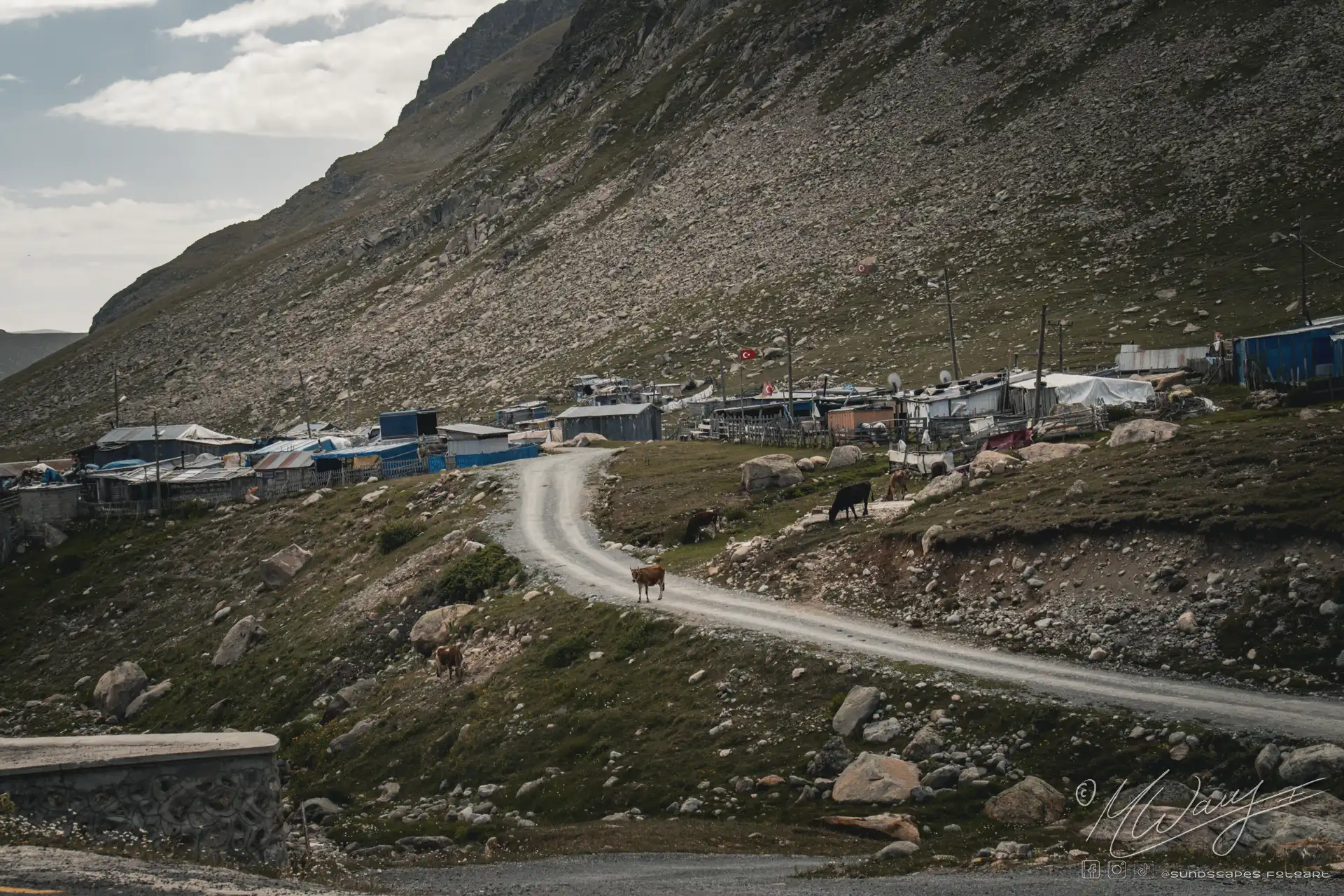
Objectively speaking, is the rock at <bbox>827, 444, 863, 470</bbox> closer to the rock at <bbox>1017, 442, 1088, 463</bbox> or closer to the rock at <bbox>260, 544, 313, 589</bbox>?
the rock at <bbox>1017, 442, 1088, 463</bbox>

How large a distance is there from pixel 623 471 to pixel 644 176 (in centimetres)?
10102

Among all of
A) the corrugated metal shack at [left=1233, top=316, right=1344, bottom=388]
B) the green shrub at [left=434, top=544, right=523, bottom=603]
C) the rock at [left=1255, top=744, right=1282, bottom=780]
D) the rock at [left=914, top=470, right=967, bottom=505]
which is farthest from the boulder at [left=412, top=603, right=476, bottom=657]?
the corrugated metal shack at [left=1233, top=316, right=1344, bottom=388]

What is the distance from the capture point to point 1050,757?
68.6 ft

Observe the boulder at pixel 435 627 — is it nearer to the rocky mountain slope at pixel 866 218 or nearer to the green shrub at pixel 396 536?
the green shrub at pixel 396 536

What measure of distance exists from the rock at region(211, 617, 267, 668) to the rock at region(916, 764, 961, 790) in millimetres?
32320

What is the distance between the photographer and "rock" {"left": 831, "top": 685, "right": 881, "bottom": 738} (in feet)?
78.3

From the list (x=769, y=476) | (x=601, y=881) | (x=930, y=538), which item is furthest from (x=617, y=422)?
(x=601, y=881)

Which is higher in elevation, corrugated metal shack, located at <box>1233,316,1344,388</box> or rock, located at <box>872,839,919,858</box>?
corrugated metal shack, located at <box>1233,316,1344,388</box>

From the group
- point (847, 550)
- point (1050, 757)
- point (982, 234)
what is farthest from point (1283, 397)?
point (982, 234)

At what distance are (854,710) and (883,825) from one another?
180 inches

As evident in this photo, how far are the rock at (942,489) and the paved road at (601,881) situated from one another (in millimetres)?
19647

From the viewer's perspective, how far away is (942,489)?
3744 centimetres

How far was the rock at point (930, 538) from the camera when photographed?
3109cm

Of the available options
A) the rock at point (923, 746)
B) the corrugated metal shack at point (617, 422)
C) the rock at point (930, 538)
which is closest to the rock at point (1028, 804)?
the rock at point (923, 746)
